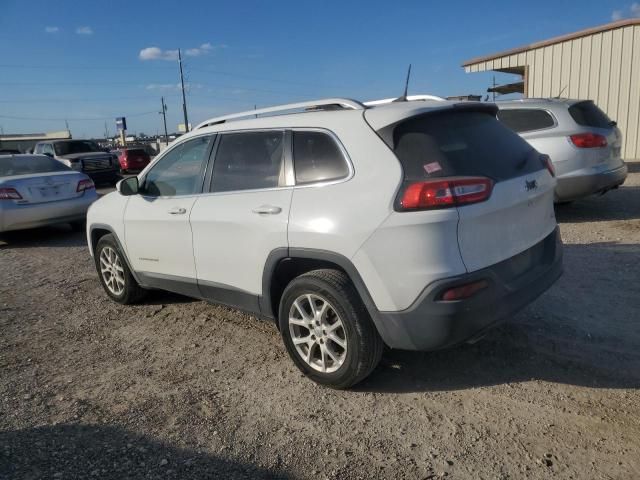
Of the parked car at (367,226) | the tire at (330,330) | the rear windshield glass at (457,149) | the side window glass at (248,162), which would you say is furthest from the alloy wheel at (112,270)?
the rear windshield glass at (457,149)

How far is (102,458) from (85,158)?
16.0 m

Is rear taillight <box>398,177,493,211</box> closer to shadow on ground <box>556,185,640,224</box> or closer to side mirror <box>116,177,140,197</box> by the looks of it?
side mirror <box>116,177,140,197</box>

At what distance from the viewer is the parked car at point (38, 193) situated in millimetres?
8367

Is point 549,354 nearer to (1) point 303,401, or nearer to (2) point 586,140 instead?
(1) point 303,401

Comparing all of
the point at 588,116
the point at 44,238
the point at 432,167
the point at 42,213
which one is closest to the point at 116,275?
the point at 432,167

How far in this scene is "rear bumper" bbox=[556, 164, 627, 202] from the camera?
7402 mm

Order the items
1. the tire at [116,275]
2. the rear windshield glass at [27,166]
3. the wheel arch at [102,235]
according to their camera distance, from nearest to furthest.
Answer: the wheel arch at [102,235]
the tire at [116,275]
the rear windshield glass at [27,166]

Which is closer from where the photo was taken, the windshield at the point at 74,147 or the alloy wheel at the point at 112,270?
the alloy wheel at the point at 112,270

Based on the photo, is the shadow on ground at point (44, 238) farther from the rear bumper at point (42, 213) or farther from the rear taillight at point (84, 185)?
the rear taillight at point (84, 185)

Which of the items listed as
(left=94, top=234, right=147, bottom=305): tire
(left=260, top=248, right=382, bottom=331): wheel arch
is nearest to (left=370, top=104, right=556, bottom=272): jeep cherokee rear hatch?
(left=260, top=248, right=382, bottom=331): wheel arch

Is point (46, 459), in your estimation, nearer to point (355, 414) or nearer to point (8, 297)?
point (355, 414)

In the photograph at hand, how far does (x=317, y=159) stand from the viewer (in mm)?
3389

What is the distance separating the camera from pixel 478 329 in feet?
9.73

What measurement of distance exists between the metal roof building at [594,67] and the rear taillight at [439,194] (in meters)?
13.0
